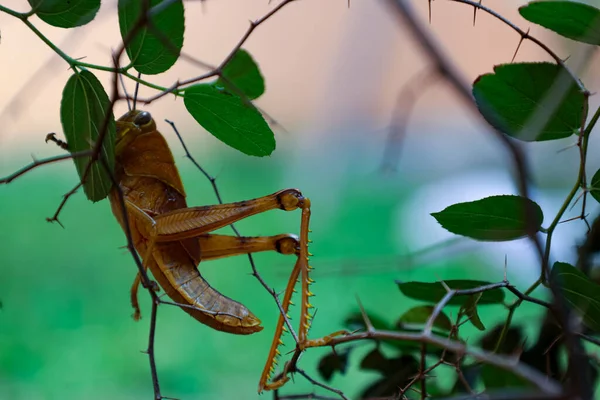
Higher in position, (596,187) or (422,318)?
(596,187)

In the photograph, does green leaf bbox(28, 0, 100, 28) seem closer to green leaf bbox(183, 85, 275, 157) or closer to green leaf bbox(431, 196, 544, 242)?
green leaf bbox(183, 85, 275, 157)

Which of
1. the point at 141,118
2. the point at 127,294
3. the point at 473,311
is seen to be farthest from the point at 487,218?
the point at 127,294

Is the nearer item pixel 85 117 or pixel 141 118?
pixel 85 117

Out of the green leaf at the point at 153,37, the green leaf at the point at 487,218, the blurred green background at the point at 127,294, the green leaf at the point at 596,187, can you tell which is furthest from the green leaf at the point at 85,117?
the blurred green background at the point at 127,294

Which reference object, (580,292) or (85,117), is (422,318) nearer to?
(580,292)

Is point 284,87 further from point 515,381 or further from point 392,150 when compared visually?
point 392,150

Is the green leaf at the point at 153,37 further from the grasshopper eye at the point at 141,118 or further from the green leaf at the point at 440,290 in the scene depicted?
the green leaf at the point at 440,290

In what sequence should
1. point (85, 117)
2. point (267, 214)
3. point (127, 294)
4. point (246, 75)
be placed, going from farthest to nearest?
point (267, 214), point (127, 294), point (246, 75), point (85, 117)
